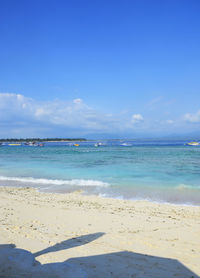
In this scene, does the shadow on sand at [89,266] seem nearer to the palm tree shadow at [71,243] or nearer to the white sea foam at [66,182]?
the palm tree shadow at [71,243]

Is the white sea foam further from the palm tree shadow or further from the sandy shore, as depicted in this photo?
the palm tree shadow

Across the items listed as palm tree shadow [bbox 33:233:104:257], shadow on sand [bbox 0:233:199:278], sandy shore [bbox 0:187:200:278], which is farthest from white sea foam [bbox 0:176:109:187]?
shadow on sand [bbox 0:233:199:278]

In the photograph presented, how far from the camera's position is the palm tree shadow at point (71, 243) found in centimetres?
470

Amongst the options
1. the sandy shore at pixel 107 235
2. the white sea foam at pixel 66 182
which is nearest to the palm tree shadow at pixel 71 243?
the sandy shore at pixel 107 235

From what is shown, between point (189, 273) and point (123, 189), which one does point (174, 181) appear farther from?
point (189, 273)

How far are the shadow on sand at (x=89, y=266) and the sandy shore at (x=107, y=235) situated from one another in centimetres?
2

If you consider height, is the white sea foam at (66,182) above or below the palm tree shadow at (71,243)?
below

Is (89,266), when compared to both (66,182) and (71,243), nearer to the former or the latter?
(71,243)

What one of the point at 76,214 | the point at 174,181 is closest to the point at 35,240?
the point at 76,214

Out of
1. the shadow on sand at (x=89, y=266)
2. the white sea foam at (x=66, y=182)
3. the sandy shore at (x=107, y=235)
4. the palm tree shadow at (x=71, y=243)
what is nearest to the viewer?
the shadow on sand at (x=89, y=266)

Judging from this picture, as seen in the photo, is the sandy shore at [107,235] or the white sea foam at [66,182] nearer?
the sandy shore at [107,235]

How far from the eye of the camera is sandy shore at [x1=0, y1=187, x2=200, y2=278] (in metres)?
4.14

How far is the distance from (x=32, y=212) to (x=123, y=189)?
5.56 meters

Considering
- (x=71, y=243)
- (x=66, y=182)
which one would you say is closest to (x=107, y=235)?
(x=71, y=243)
